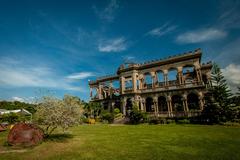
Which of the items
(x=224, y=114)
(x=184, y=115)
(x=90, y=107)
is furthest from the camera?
(x=90, y=107)

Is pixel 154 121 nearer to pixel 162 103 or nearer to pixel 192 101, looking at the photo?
pixel 162 103

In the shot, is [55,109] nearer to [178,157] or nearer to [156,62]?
[178,157]

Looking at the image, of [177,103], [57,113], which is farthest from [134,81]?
[57,113]

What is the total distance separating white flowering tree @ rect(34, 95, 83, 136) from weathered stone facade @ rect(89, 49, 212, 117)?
1027 inches

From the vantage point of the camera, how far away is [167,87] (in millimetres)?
37281

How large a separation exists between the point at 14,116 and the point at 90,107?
19.9 metres

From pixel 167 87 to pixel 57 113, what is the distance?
28.9 m

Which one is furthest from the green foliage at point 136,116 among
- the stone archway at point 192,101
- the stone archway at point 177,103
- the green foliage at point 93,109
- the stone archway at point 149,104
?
the green foliage at point 93,109

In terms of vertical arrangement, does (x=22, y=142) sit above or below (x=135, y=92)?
below

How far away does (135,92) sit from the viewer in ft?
134

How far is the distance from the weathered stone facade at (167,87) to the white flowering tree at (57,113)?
26.1m

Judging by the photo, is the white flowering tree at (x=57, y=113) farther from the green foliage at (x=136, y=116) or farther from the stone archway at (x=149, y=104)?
the stone archway at (x=149, y=104)

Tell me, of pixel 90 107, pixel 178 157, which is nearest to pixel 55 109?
pixel 178 157

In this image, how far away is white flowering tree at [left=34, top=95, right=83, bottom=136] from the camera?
13.8 meters
